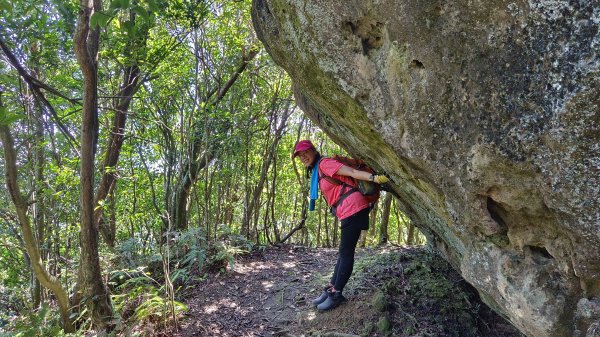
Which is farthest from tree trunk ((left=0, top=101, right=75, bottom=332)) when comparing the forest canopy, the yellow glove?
the yellow glove

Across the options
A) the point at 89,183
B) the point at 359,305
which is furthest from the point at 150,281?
the point at 359,305

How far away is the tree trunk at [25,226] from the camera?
5348 millimetres

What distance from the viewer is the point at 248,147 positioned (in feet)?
36.2

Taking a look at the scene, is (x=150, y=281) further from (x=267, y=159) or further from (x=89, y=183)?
(x=267, y=159)

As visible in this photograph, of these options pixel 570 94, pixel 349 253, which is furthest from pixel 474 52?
pixel 349 253

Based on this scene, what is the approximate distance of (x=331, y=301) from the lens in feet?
18.7

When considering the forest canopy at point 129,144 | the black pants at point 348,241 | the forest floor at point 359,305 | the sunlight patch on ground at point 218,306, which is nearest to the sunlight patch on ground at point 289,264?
the forest floor at point 359,305

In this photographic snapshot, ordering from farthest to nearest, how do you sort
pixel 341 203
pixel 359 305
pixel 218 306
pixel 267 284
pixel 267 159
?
pixel 267 159 → pixel 267 284 → pixel 218 306 → pixel 359 305 → pixel 341 203

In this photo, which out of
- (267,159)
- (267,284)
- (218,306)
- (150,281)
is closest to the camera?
(218,306)

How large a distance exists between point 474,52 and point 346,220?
112 inches

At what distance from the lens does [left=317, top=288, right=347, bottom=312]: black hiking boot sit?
569 cm

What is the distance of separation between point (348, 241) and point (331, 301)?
0.97 metres

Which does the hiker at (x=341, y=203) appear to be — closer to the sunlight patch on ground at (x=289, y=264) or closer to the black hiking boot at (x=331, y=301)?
the black hiking boot at (x=331, y=301)

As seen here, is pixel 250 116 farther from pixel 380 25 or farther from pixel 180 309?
pixel 380 25
